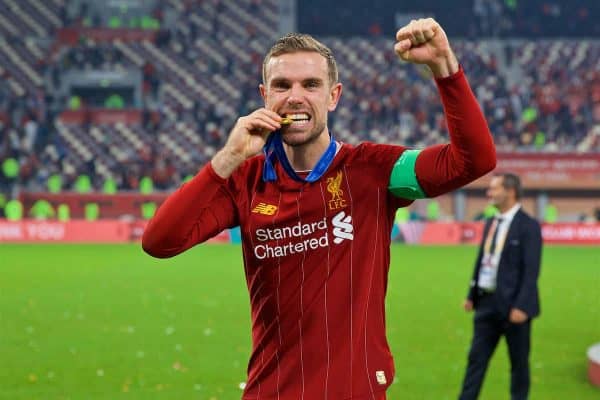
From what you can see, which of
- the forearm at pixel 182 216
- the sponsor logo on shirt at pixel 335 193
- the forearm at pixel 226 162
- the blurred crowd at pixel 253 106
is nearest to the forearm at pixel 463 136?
the sponsor logo on shirt at pixel 335 193

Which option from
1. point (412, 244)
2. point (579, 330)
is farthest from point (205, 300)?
point (412, 244)

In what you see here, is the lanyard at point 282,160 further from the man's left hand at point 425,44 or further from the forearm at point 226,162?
the man's left hand at point 425,44

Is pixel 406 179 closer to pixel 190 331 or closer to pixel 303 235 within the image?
pixel 303 235

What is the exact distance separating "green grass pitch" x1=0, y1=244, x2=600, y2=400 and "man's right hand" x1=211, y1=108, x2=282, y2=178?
19.6 ft

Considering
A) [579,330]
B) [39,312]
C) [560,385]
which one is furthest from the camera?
[39,312]

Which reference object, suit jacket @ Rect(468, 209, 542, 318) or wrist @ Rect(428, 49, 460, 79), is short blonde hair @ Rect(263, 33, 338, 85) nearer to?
wrist @ Rect(428, 49, 460, 79)

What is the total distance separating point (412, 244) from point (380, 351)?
30.8m

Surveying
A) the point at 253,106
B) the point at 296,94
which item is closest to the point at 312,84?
the point at 296,94

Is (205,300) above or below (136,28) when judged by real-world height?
below

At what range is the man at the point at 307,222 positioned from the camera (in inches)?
128

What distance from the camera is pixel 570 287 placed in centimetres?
1925

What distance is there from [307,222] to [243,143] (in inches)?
15.4

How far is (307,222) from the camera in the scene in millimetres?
3352

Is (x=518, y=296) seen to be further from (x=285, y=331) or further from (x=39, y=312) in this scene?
(x=39, y=312)
